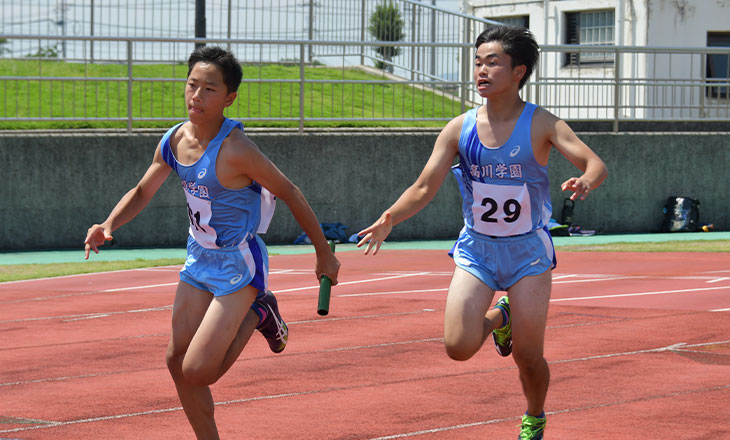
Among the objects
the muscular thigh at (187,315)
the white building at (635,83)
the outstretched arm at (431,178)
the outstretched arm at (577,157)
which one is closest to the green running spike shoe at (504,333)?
the outstretched arm at (431,178)

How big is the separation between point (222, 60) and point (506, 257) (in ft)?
5.98

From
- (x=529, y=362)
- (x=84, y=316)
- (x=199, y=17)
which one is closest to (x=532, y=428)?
(x=529, y=362)

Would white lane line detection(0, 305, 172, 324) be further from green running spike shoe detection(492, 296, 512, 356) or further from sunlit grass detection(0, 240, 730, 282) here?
green running spike shoe detection(492, 296, 512, 356)

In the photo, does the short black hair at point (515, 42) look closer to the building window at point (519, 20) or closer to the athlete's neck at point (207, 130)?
the athlete's neck at point (207, 130)

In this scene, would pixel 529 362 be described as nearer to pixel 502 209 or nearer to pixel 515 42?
pixel 502 209

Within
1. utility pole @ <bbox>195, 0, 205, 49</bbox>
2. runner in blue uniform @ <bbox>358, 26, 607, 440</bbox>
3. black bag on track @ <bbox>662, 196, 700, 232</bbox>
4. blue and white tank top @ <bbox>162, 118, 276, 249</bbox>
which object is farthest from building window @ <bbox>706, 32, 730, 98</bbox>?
blue and white tank top @ <bbox>162, 118, 276, 249</bbox>

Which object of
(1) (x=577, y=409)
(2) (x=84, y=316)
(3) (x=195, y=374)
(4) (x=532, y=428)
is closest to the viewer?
(3) (x=195, y=374)

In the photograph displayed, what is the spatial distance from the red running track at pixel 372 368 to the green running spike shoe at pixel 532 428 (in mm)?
385

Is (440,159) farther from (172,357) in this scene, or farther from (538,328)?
(172,357)

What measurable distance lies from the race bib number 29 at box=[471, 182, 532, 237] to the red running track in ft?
3.93

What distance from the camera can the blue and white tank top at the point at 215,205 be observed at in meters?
5.94

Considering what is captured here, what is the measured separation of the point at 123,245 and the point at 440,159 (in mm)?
13093

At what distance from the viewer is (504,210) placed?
6.29 m

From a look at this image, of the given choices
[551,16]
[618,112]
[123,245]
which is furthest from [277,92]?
[551,16]
